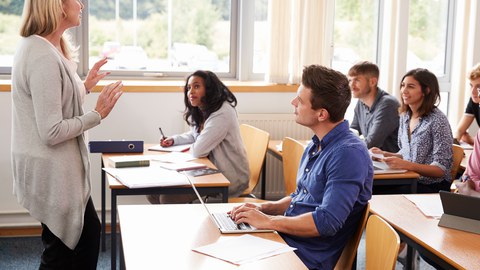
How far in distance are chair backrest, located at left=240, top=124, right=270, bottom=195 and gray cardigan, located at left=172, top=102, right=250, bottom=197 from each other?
0.12 metres

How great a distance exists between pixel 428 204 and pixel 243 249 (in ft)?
3.39

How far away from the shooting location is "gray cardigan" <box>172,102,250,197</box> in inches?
155

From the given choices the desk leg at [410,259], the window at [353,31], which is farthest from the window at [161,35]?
the desk leg at [410,259]

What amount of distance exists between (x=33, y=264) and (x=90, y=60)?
1.64 meters

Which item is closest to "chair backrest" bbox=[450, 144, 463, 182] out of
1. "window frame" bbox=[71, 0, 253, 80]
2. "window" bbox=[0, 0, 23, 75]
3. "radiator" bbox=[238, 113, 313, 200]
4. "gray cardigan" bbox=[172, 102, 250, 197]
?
"gray cardigan" bbox=[172, 102, 250, 197]

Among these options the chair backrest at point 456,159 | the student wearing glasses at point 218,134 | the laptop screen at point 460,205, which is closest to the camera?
the laptop screen at point 460,205

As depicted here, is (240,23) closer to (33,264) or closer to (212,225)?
(33,264)

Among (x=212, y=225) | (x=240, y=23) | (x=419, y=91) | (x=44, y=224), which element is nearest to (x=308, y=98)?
(x=212, y=225)

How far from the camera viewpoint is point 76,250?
9.05 ft

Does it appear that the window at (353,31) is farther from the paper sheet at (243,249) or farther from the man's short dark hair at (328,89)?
the paper sheet at (243,249)

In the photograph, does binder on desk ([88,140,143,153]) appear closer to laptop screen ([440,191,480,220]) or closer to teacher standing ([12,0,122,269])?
teacher standing ([12,0,122,269])

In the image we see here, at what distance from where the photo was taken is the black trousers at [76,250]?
2.73 metres

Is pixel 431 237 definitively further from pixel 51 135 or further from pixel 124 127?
pixel 124 127

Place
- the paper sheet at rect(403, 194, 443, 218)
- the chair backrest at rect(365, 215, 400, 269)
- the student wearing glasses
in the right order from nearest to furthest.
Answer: the chair backrest at rect(365, 215, 400, 269), the paper sheet at rect(403, 194, 443, 218), the student wearing glasses
